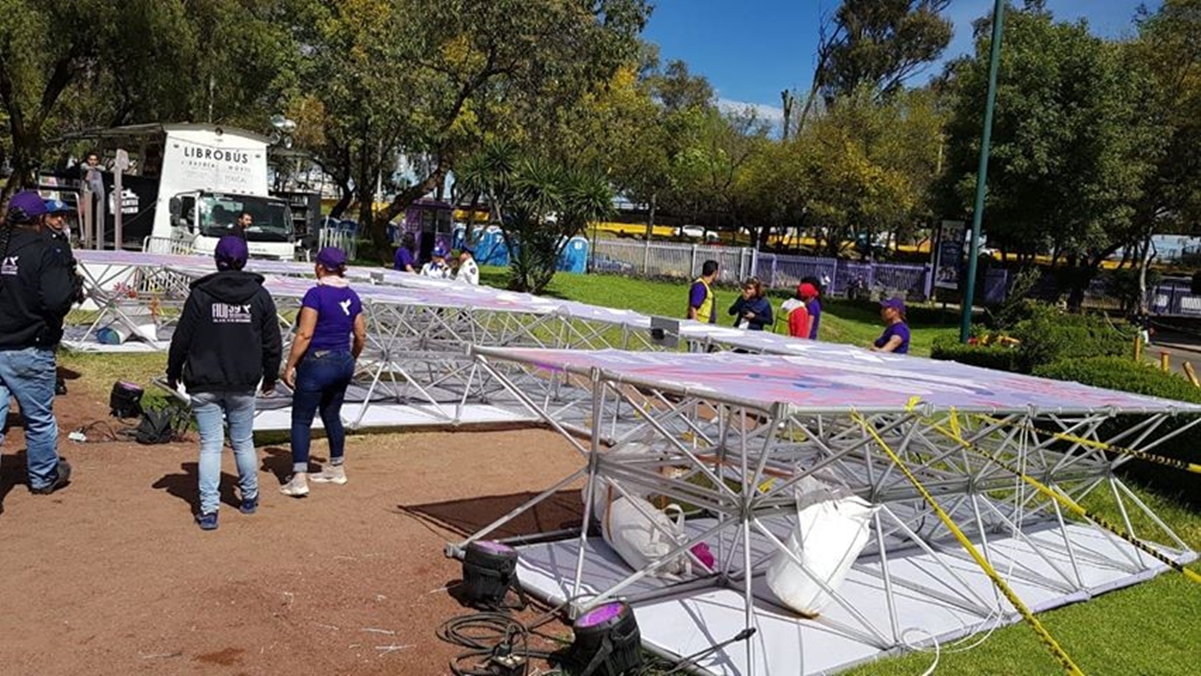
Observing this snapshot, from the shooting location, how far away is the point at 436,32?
2492cm

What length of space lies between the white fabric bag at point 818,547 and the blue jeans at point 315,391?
3.36m

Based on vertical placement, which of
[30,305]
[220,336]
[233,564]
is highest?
[30,305]

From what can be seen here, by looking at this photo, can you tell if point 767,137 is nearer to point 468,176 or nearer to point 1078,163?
point 1078,163

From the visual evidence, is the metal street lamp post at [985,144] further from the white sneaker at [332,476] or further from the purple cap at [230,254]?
the purple cap at [230,254]

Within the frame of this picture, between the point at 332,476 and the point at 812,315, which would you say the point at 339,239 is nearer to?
the point at 812,315

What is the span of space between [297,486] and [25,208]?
2.56 m

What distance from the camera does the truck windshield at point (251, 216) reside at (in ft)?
61.0

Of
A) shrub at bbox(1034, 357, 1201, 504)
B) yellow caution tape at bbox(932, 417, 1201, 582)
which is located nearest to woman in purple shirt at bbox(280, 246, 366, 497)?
yellow caution tape at bbox(932, 417, 1201, 582)

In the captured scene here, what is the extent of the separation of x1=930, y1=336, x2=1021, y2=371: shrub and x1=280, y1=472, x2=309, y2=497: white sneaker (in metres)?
9.04

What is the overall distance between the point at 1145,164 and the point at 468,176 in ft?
60.3

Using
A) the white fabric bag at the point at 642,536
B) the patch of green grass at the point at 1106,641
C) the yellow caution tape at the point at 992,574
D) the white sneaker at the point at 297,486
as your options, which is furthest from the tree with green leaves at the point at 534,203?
the yellow caution tape at the point at 992,574

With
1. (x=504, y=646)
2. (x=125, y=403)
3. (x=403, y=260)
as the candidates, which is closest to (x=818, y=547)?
(x=504, y=646)

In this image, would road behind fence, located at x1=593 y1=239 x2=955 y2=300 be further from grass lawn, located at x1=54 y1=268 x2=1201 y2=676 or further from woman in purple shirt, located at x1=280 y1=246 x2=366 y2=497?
woman in purple shirt, located at x1=280 y1=246 x2=366 y2=497

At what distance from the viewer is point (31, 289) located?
5918 mm
